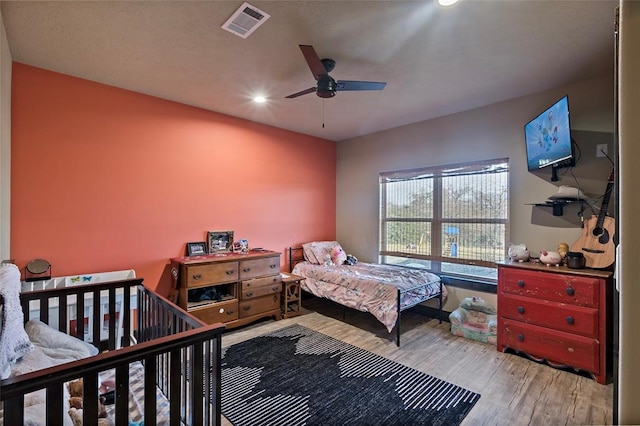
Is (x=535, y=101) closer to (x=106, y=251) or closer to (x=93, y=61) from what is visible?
(x=93, y=61)

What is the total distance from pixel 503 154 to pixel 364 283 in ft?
7.11

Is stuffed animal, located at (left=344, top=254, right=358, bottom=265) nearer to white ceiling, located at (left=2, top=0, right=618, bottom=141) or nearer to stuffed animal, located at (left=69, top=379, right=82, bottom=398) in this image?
white ceiling, located at (left=2, top=0, right=618, bottom=141)

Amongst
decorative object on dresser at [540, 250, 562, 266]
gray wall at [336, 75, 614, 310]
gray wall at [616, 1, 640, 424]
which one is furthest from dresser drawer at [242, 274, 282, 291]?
gray wall at [616, 1, 640, 424]

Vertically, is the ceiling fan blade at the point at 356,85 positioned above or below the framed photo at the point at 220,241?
above

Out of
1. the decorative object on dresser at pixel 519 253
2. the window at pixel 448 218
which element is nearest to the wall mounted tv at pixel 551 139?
the window at pixel 448 218

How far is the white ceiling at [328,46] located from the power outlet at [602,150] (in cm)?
65

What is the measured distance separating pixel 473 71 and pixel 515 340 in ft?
8.27

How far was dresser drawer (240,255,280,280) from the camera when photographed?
349 cm

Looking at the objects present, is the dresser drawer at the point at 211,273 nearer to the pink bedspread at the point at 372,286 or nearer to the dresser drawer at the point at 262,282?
the dresser drawer at the point at 262,282

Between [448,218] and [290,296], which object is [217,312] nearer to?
[290,296]

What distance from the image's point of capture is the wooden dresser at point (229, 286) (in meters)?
3.13

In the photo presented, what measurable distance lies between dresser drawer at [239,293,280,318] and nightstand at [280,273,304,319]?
9cm

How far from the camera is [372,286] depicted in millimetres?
3303

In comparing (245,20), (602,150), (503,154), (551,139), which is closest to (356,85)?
(245,20)
